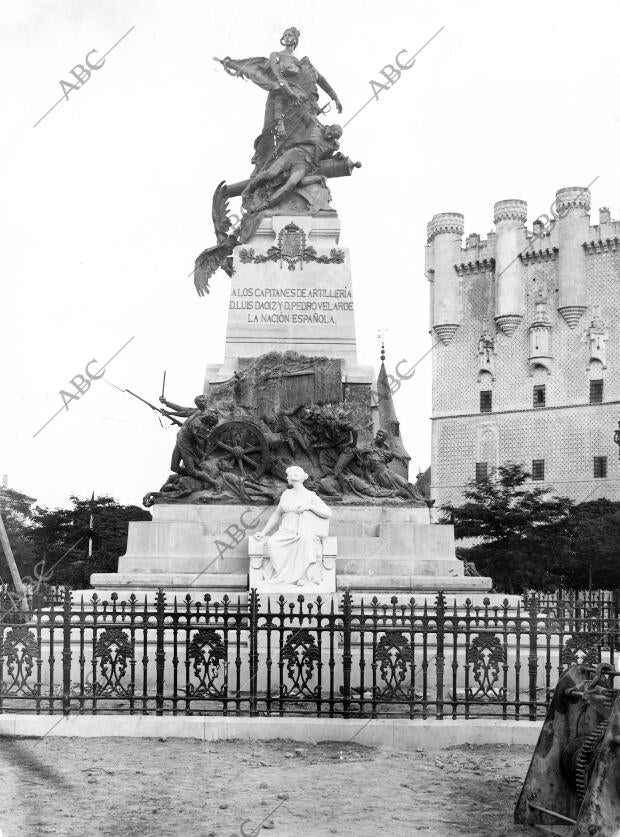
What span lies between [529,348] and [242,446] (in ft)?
203

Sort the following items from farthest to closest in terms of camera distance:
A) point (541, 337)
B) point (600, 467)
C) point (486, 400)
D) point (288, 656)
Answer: point (486, 400), point (541, 337), point (600, 467), point (288, 656)

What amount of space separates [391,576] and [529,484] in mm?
60742

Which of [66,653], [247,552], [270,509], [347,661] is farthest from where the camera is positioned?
[270,509]

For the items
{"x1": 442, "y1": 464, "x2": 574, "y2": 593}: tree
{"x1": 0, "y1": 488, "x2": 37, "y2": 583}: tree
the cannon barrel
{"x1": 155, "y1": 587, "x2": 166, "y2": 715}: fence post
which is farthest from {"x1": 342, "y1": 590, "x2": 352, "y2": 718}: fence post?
{"x1": 442, "y1": 464, "x2": 574, "y2": 593}: tree

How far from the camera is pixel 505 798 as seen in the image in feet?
28.0

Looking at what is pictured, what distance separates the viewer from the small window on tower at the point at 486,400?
8027 cm

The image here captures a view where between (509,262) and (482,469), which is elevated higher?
(509,262)

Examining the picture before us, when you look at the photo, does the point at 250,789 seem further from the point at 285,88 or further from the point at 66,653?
the point at 285,88

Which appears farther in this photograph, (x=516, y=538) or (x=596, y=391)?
(x=596, y=391)

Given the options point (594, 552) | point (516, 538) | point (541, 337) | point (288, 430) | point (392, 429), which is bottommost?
point (594, 552)

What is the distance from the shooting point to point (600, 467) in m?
74.4

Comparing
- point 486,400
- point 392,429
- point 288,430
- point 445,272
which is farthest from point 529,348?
point 288,430

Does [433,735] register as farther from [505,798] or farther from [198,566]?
[198,566]

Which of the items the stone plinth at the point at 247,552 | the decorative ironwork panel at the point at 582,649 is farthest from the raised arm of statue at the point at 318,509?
the decorative ironwork panel at the point at 582,649
